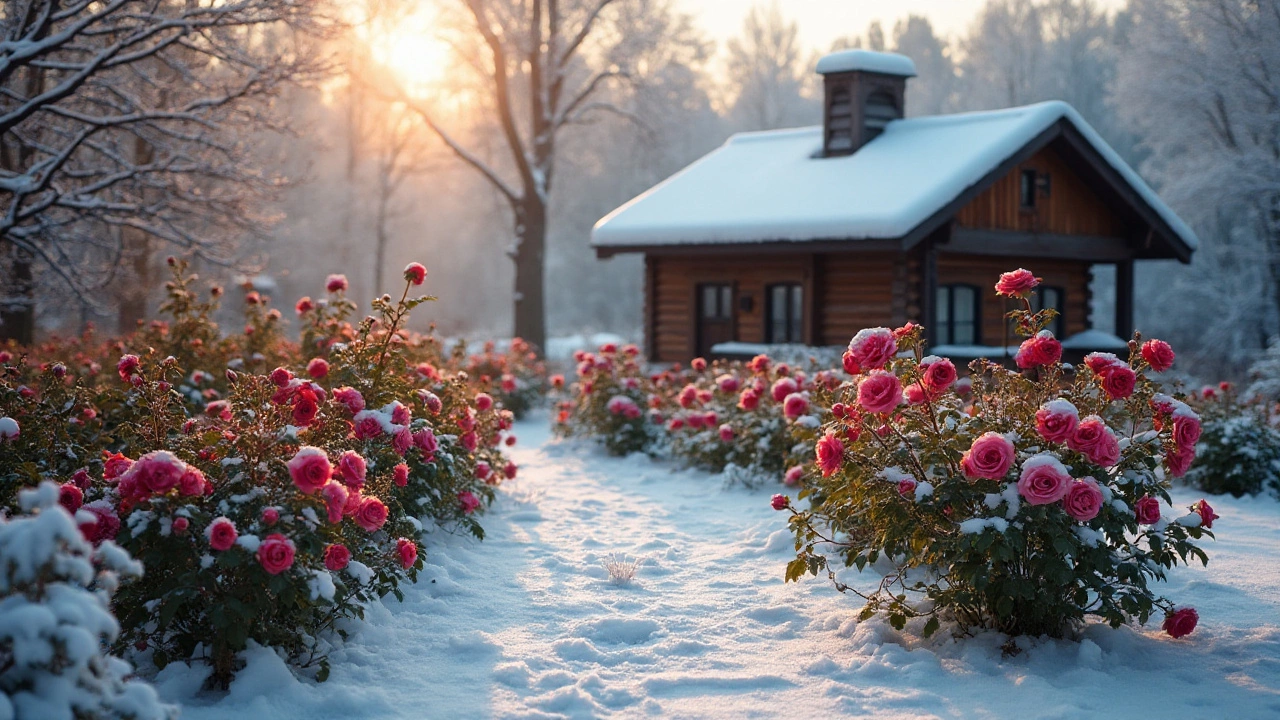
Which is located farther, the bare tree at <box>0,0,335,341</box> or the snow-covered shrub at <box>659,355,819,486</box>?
the bare tree at <box>0,0,335,341</box>

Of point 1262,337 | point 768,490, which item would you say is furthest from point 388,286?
point 768,490

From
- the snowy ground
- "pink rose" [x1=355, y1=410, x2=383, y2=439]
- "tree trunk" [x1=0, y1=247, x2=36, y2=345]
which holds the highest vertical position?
"tree trunk" [x1=0, y1=247, x2=36, y2=345]

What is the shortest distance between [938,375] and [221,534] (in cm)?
302

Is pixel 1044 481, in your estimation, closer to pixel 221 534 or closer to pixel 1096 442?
pixel 1096 442


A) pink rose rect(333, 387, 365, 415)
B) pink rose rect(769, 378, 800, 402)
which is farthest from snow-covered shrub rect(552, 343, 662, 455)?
pink rose rect(333, 387, 365, 415)

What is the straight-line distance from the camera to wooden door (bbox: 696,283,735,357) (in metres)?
18.2

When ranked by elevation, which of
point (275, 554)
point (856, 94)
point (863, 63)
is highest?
point (863, 63)

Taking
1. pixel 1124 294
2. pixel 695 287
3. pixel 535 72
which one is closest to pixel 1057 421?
pixel 695 287

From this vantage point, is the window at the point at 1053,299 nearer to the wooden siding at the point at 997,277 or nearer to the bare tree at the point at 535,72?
the wooden siding at the point at 997,277

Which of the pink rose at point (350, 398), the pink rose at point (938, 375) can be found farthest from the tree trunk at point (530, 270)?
the pink rose at point (938, 375)

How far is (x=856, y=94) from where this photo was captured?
17781mm

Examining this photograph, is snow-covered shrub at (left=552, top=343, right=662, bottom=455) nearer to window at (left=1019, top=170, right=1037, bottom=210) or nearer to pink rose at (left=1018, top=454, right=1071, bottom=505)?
pink rose at (left=1018, top=454, right=1071, bottom=505)

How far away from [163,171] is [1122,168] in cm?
1412

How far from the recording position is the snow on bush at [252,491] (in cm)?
401
